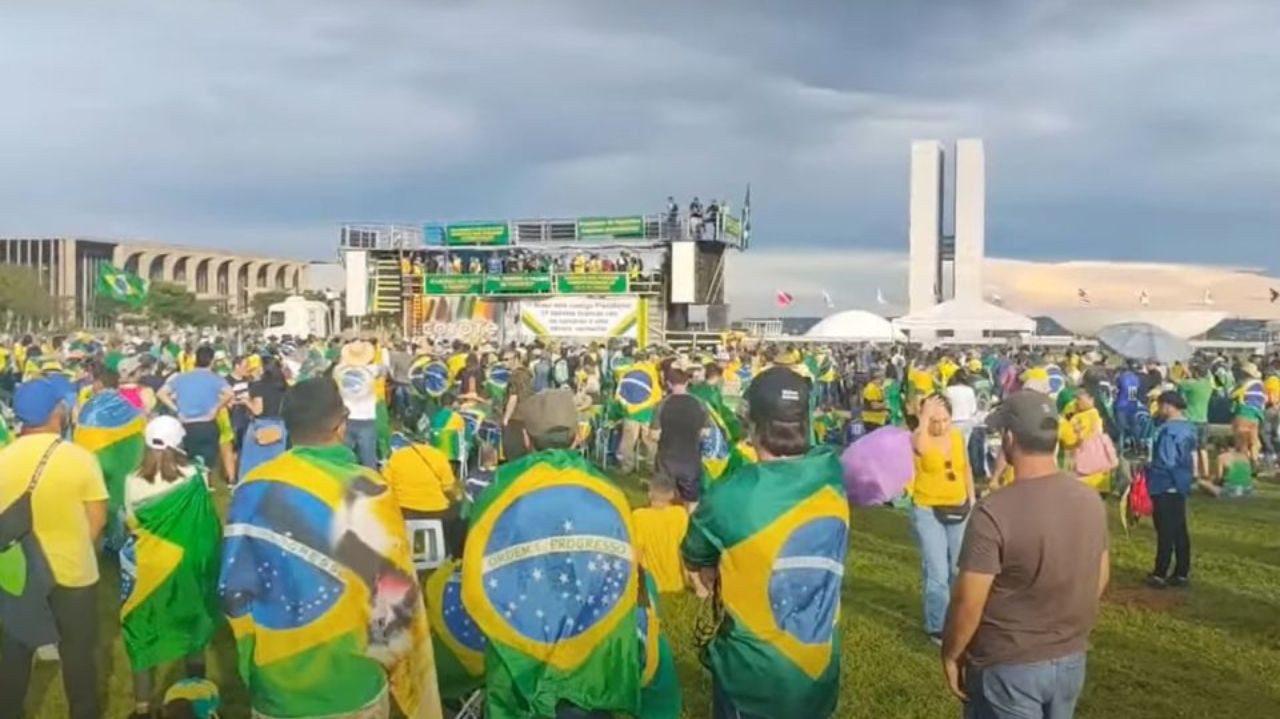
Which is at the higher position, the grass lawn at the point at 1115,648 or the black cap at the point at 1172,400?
the black cap at the point at 1172,400

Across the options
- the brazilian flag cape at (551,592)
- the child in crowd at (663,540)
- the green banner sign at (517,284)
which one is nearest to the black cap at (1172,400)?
the child in crowd at (663,540)

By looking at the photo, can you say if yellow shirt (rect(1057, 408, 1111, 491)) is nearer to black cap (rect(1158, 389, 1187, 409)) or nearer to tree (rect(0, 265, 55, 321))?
black cap (rect(1158, 389, 1187, 409))

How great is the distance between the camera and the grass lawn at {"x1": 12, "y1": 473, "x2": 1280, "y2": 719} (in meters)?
6.56

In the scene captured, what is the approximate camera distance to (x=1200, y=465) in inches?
601

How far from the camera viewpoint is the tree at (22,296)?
61000mm

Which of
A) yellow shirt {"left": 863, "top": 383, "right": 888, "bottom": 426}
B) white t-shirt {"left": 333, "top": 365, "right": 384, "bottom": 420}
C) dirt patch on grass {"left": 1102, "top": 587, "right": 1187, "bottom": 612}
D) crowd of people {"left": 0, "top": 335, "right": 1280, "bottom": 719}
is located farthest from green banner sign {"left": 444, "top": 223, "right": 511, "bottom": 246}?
crowd of people {"left": 0, "top": 335, "right": 1280, "bottom": 719}

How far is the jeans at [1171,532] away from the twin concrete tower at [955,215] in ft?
240

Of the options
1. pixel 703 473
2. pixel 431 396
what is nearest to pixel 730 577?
pixel 703 473

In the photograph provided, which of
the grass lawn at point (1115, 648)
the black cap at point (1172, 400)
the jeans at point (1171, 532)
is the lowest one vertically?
the grass lawn at point (1115, 648)

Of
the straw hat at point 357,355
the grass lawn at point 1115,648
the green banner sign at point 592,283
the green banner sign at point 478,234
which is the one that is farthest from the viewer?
the green banner sign at point 478,234

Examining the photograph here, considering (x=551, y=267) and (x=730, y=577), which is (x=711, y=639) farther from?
(x=551, y=267)

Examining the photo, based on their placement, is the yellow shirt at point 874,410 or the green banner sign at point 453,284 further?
the green banner sign at point 453,284

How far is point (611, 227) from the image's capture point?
151 ft

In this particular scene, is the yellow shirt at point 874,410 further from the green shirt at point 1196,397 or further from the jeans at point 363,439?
the jeans at point 363,439
